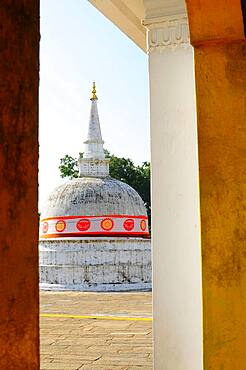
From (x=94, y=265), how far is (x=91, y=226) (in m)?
1.59

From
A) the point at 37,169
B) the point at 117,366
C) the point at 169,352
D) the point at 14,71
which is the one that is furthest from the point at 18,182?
the point at 117,366

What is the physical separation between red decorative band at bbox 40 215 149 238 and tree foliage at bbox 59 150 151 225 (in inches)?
609

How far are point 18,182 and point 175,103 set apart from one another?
3.38m

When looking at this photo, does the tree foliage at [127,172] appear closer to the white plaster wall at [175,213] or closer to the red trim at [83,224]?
the red trim at [83,224]

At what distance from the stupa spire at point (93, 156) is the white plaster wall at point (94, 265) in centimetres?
391

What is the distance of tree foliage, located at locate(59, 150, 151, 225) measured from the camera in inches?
1516

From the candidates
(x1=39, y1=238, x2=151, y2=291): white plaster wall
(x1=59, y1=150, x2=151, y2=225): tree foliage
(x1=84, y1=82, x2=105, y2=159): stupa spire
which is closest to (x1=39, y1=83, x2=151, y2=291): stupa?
(x1=39, y1=238, x2=151, y2=291): white plaster wall

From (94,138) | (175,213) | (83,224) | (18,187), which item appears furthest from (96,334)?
(94,138)

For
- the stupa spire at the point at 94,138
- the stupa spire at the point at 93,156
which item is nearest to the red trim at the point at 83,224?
the stupa spire at the point at 93,156

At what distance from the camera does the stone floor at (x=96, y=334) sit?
6938 mm

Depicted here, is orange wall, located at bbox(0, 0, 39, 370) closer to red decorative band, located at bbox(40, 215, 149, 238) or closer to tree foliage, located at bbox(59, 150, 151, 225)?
red decorative band, located at bbox(40, 215, 149, 238)

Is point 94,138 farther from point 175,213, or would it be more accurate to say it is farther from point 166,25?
point 175,213

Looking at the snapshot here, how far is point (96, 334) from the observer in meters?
9.42

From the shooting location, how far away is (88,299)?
1695cm
